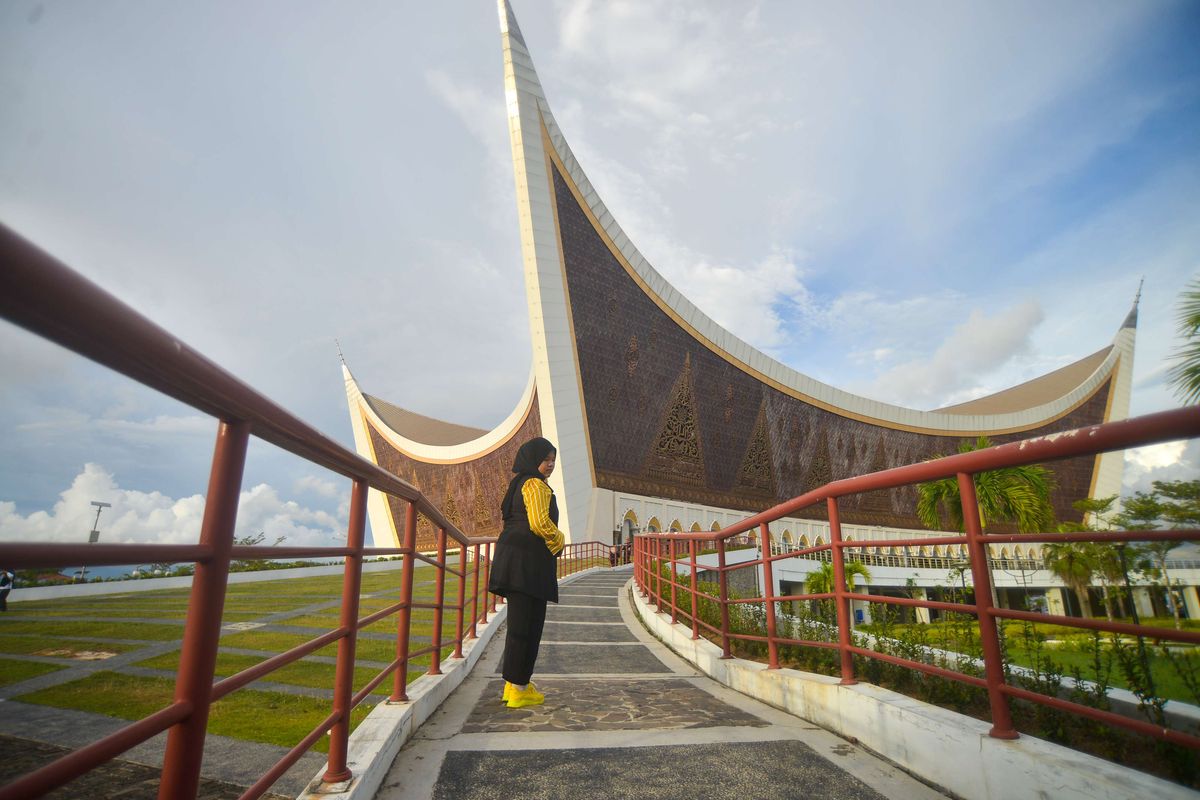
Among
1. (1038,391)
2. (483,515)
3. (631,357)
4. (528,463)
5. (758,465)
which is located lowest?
(528,463)

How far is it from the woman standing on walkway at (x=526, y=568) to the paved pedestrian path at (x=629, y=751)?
18 centimetres

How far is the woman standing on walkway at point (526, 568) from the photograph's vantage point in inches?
115

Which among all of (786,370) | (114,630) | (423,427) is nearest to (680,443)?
(786,370)

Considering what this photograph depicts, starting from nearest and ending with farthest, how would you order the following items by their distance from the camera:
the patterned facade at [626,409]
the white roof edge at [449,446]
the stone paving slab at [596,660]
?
the stone paving slab at [596,660], the patterned facade at [626,409], the white roof edge at [449,446]

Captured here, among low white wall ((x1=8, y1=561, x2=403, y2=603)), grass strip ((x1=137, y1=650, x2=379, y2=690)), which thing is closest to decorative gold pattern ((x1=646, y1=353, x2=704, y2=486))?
low white wall ((x1=8, y1=561, x2=403, y2=603))

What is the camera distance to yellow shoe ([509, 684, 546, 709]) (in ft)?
9.43

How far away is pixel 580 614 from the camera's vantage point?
6.61 meters

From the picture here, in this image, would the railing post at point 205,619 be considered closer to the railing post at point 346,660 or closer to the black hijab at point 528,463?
the railing post at point 346,660

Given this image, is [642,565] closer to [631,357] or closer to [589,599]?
[589,599]

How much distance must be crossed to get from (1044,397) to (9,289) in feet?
143

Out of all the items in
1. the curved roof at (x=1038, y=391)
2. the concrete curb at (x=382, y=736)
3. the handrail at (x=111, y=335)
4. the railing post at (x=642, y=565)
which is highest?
the curved roof at (x=1038, y=391)

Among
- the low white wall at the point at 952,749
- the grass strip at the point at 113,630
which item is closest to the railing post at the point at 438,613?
the low white wall at the point at 952,749

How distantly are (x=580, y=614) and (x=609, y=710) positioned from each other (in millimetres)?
3903

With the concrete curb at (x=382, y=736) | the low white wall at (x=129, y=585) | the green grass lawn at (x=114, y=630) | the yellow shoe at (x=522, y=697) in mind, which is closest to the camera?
the concrete curb at (x=382, y=736)
